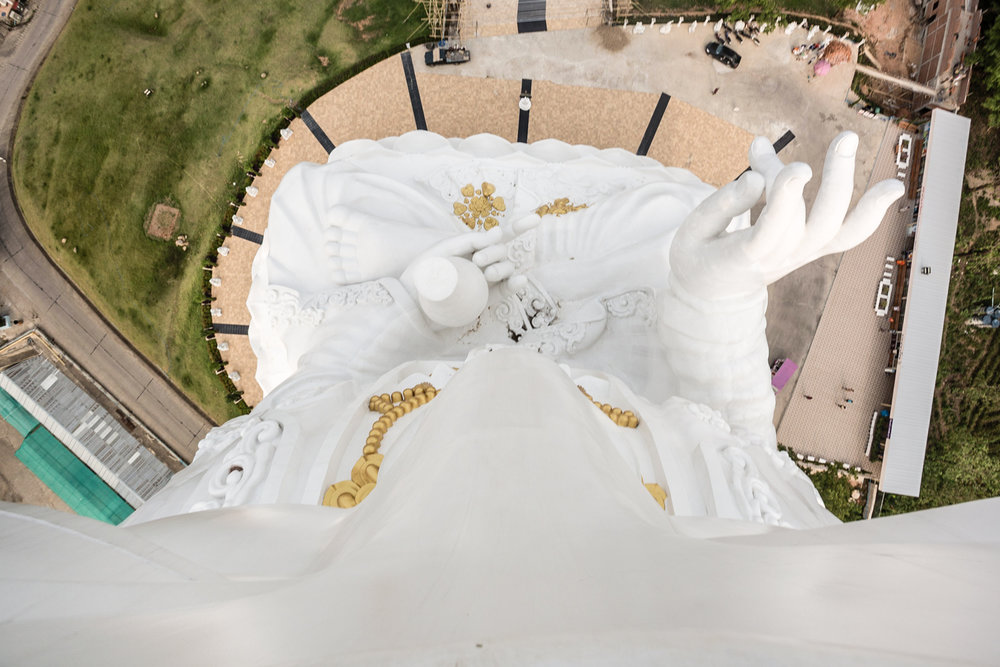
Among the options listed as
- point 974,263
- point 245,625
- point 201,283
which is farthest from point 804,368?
point 201,283

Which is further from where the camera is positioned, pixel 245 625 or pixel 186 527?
pixel 186 527

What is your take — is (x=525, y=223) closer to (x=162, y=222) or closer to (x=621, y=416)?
(x=621, y=416)

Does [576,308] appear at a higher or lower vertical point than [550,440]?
higher

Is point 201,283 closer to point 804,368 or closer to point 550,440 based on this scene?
point 550,440

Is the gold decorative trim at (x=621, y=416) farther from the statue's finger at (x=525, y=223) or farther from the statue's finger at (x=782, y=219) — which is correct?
the statue's finger at (x=525, y=223)

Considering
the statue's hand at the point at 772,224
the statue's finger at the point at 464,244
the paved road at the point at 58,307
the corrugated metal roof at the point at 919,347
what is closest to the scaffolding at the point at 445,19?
the statue's finger at the point at 464,244

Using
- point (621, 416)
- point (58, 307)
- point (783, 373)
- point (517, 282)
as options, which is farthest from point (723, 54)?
point (58, 307)

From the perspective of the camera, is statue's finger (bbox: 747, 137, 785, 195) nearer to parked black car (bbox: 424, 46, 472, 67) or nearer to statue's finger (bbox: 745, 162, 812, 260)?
statue's finger (bbox: 745, 162, 812, 260)
